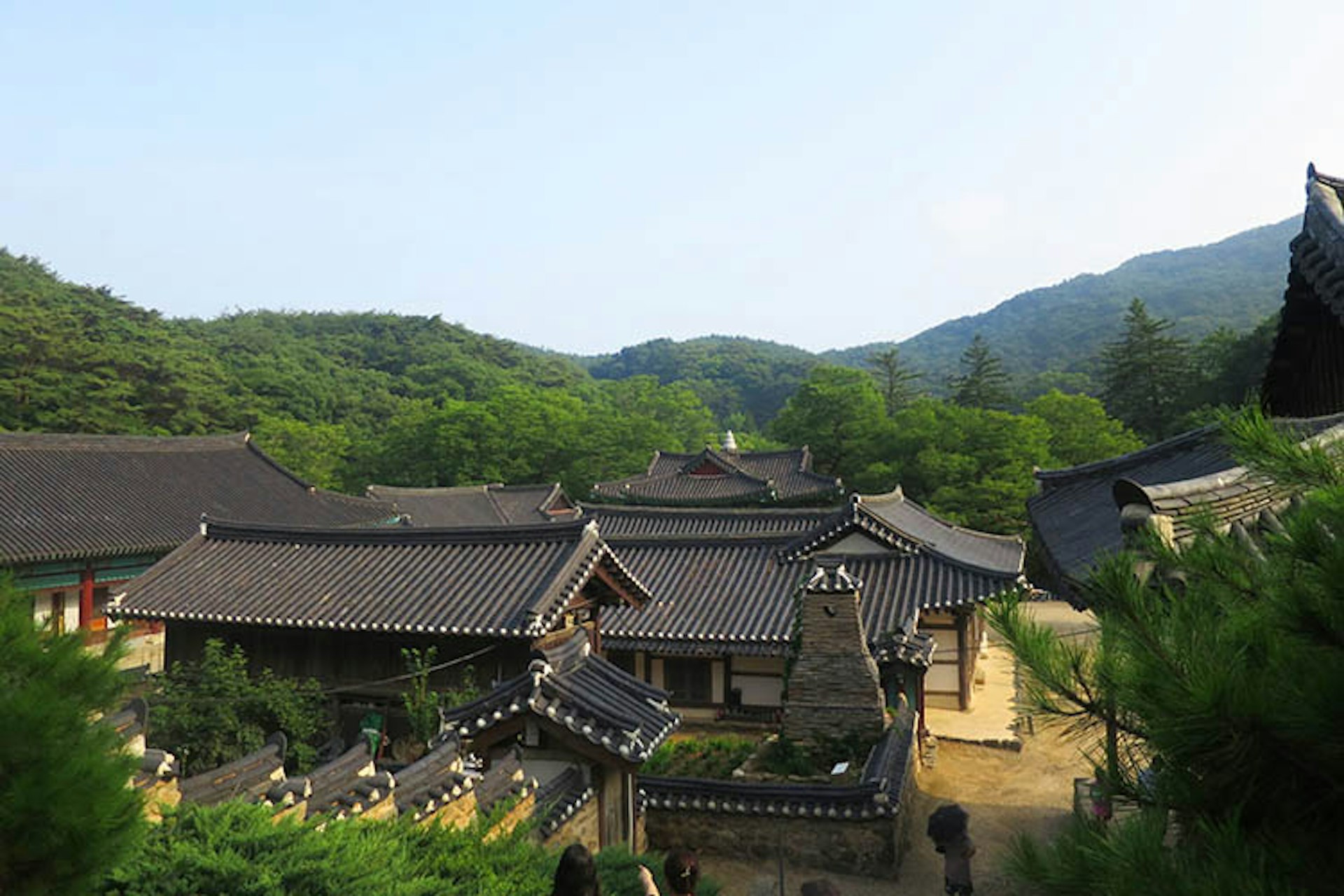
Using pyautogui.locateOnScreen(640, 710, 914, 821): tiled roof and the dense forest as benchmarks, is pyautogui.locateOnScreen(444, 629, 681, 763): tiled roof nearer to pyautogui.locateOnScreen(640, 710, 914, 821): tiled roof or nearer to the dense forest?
pyautogui.locateOnScreen(640, 710, 914, 821): tiled roof

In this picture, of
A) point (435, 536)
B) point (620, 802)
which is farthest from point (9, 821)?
point (435, 536)

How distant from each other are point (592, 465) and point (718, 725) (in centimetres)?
3007

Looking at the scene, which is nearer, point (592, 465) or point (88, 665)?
point (88, 665)

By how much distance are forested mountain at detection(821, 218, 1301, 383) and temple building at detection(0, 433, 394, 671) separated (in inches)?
3324

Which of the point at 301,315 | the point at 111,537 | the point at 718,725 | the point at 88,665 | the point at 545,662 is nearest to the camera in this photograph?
the point at 88,665

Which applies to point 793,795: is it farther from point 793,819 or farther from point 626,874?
point 626,874

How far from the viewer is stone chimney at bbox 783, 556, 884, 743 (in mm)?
12430

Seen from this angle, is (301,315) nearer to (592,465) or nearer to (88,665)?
(592,465)

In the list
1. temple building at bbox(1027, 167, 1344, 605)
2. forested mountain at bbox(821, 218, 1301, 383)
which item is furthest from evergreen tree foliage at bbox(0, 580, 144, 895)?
forested mountain at bbox(821, 218, 1301, 383)

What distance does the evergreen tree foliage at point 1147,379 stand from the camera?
45.4m

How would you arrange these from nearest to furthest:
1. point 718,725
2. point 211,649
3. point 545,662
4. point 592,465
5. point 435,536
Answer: point 545,662 → point 211,649 → point 435,536 → point 718,725 → point 592,465

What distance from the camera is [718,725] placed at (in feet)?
55.4

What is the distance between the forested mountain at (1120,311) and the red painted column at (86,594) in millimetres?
90010

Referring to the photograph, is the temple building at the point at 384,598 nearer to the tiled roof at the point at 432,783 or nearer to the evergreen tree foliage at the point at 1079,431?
the tiled roof at the point at 432,783
